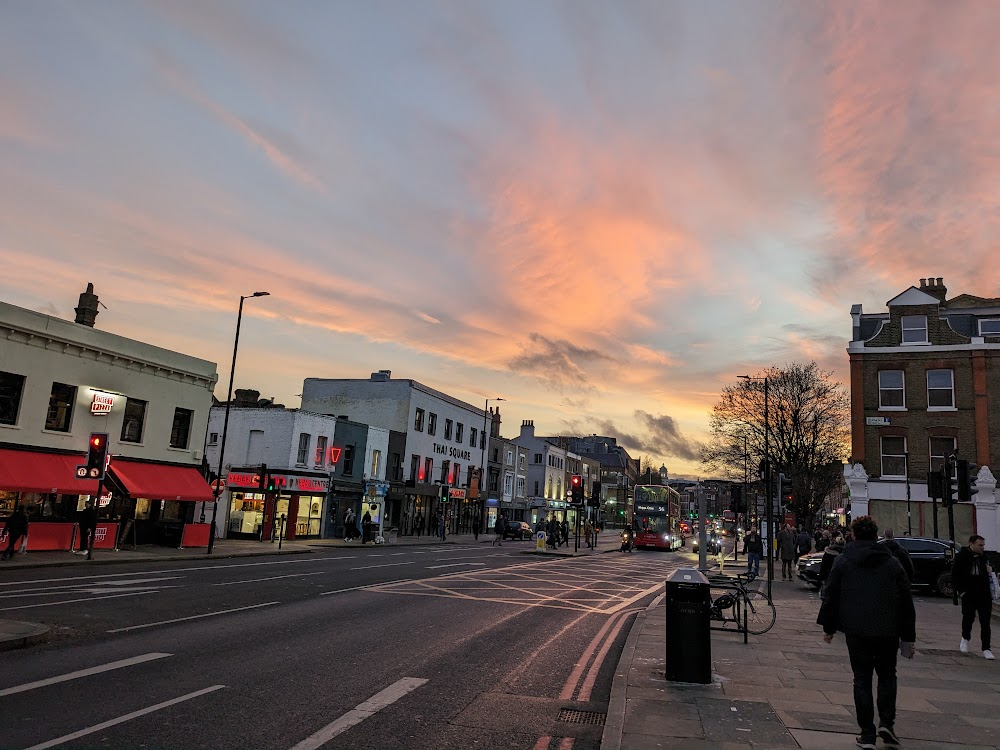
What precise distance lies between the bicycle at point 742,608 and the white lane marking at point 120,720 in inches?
303

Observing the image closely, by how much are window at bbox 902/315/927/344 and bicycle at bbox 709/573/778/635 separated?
1181 inches

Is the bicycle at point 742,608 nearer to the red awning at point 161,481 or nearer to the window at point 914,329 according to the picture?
the red awning at point 161,481

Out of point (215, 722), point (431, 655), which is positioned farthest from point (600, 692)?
point (215, 722)

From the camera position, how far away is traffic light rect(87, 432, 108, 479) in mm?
21516

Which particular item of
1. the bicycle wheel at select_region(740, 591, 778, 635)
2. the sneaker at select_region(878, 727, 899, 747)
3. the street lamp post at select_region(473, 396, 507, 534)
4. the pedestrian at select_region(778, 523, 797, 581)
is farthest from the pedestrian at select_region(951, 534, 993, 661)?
the street lamp post at select_region(473, 396, 507, 534)

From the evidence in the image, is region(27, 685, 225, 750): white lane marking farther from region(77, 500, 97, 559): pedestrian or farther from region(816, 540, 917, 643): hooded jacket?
region(77, 500, 97, 559): pedestrian

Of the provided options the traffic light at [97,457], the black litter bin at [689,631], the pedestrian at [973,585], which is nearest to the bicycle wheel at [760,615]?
the pedestrian at [973,585]

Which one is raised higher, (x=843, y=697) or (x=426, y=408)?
(x=426, y=408)

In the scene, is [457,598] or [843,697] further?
[457,598]

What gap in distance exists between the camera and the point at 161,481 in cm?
2862

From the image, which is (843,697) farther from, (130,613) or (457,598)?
(130,613)

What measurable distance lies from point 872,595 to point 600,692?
11.3ft

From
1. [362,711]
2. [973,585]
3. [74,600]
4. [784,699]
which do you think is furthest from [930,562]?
[74,600]

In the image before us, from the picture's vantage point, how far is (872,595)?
6.11 metres
